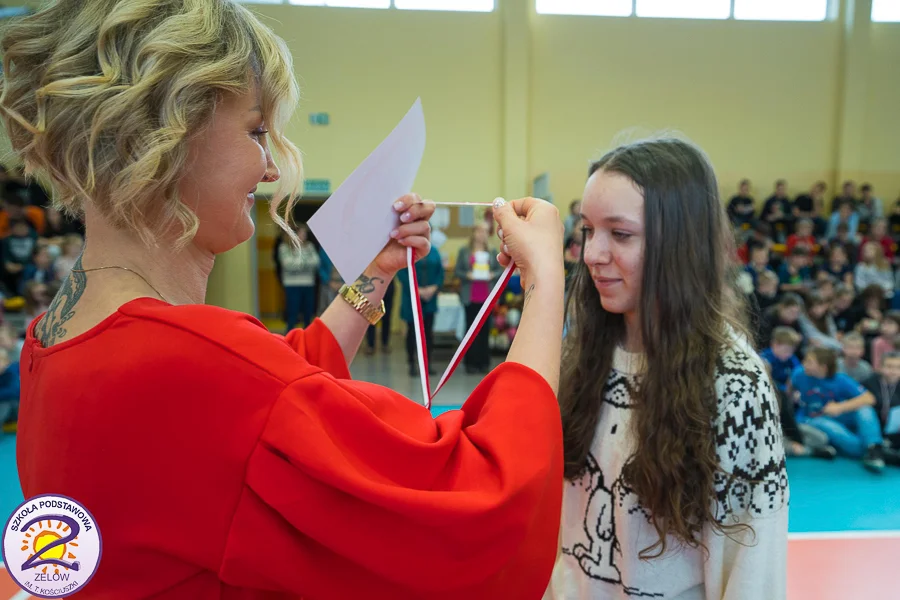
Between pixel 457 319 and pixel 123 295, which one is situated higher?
pixel 123 295

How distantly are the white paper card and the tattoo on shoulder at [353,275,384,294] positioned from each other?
4 centimetres

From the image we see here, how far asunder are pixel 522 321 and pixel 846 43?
1096 cm

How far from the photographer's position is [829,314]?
6.22m

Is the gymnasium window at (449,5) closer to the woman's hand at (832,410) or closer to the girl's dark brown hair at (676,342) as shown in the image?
the woman's hand at (832,410)

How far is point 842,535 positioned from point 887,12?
9406 mm

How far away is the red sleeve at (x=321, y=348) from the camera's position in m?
1.22

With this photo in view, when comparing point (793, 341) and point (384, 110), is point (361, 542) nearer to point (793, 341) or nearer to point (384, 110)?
point (793, 341)

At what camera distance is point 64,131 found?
2.34 ft

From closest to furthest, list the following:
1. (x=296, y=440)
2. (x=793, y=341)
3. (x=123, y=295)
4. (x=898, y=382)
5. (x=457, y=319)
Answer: (x=296, y=440), (x=123, y=295), (x=898, y=382), (x=793, y=341), (x=457, y=319)

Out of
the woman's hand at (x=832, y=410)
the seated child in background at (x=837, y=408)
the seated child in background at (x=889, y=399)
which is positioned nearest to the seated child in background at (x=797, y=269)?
the seated child in background at (x=889, y=399)

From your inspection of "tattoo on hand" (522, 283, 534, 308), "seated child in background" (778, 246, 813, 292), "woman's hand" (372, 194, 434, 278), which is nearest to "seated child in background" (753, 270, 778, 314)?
"seated child in background" (778, 246, 813, 292)

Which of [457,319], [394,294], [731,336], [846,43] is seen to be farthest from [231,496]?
[846,43]

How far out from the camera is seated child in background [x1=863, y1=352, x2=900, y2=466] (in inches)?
171

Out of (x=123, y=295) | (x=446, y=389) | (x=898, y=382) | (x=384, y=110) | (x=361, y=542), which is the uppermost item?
(x=384, y=110)
